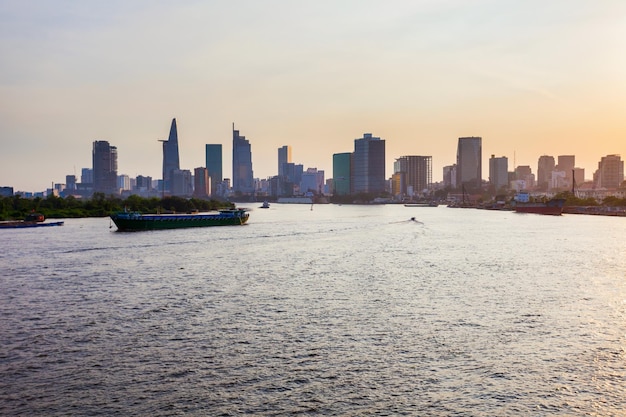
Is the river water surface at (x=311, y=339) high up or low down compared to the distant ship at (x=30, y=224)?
down

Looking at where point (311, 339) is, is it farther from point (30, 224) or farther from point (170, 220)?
point (30, 224)

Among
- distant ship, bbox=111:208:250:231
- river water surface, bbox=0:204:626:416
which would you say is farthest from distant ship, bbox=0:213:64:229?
river water surface, bbox=0:204:626:416

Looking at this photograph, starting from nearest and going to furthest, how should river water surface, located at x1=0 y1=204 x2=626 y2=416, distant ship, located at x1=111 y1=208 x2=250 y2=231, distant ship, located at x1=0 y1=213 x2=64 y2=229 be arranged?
river water surface, located at x1=0 y1=204 x2=626 y2=416 → distant ship, located at x1=111 y1=208 x2=250 y2=231 → distant ship, located at x1=0 y1=213 x2=64 y2=229

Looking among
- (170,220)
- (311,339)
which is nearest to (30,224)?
(170,220)

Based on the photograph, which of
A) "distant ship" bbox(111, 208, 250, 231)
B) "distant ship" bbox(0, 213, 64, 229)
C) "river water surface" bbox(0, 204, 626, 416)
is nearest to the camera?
"river water surface" bbox(0, 204, 626, 416)

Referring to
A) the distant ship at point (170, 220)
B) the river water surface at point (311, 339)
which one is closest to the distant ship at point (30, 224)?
the distant ship at point (170, 220)

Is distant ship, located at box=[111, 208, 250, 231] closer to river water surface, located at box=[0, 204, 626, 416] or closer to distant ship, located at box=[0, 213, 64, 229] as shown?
distant ship, located at box=[0, 213, 64, 229]

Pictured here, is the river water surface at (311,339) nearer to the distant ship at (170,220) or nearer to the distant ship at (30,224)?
the distant ship at (170,220)
